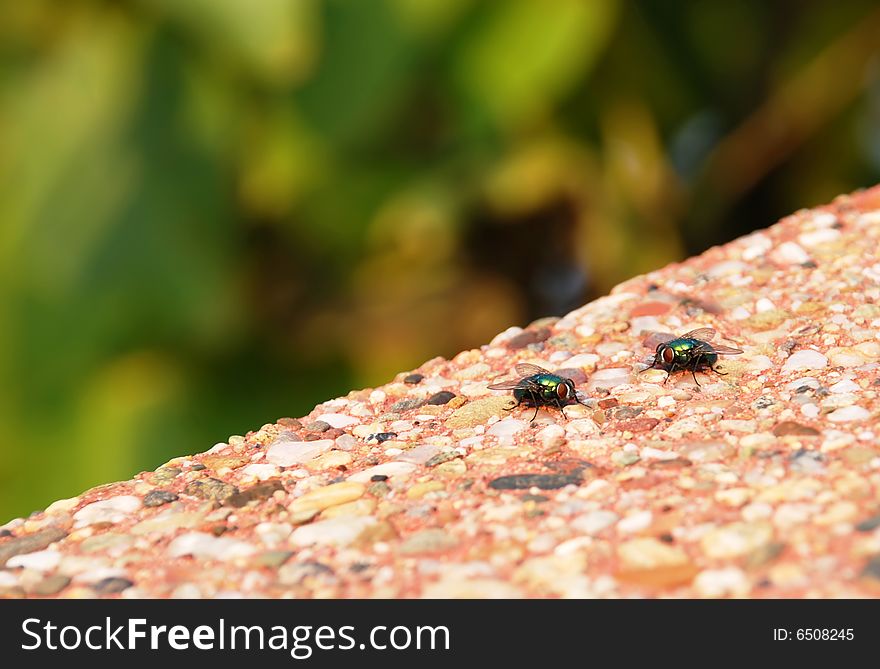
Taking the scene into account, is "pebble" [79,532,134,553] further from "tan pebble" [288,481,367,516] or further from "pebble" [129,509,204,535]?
"tan pebble" [288,481,367,516]

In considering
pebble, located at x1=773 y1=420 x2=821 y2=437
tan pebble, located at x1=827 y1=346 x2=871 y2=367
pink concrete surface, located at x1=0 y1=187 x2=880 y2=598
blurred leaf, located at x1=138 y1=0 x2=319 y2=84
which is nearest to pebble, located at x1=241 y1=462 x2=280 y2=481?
pink concrete surface, located at x1=0 y1=187 x2=880 y2=598

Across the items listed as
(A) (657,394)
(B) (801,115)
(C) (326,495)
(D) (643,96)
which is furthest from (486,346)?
(B) (801,115)

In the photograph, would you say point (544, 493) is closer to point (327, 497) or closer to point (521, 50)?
point (327, 497)

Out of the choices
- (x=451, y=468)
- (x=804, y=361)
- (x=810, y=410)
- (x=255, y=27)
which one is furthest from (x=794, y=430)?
(x=255, y=27)

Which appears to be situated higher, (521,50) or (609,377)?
(521,50)

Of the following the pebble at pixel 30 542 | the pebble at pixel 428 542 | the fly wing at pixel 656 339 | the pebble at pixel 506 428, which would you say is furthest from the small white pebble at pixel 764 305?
the pebble at pixel 30 542
